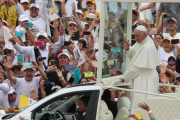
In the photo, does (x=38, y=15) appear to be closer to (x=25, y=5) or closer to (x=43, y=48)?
(x=25, y=5)

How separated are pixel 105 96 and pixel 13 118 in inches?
59.2

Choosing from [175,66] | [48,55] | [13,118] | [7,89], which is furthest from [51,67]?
[13,118]

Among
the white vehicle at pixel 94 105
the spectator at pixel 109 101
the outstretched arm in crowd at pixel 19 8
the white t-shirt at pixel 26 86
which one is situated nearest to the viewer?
the white vehicle at pixel 94 105

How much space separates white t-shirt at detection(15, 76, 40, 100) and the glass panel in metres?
3.09

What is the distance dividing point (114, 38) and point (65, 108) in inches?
60.7

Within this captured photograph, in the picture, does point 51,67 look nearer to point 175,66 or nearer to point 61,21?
point 61,21

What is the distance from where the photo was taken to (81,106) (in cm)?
625

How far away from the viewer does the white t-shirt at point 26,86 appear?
9.99m

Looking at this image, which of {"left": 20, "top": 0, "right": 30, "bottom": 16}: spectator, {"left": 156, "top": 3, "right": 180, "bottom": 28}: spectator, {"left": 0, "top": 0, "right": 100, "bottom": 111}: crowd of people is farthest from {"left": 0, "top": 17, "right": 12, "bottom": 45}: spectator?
{"left": 156, "top": 3, "right": 180, "bottom": 28}: spectator

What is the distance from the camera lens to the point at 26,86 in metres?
10.0

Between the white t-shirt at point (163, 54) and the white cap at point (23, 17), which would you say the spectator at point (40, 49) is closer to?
the white cap at point (23, 17)

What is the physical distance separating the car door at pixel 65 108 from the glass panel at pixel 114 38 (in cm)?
61

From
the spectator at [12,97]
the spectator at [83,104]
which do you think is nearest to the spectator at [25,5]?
the spectator at [12,97]

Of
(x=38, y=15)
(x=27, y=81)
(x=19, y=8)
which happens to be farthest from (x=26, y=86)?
(x=19, y=8)
